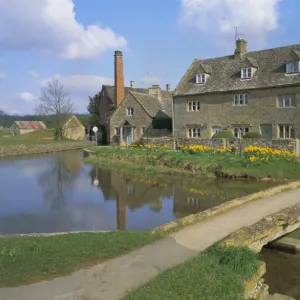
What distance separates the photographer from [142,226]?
1191 centimetres

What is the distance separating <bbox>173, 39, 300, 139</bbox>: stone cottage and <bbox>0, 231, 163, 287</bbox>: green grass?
23647mm

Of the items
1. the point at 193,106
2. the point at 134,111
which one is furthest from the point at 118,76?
the point at 193,106

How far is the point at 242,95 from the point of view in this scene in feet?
106

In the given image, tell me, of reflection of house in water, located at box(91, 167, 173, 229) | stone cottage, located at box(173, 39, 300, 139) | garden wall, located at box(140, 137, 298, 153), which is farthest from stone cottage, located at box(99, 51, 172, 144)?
reflection of house in water, located at box(91, 167, 173, 229)

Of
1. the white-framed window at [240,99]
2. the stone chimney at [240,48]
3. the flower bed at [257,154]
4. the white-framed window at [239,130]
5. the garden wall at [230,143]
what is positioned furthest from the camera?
the stone chimney at [240,48]

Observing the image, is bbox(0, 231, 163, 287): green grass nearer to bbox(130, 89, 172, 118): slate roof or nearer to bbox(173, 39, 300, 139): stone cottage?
bbox(173, 39, 300, 139): stone cottage

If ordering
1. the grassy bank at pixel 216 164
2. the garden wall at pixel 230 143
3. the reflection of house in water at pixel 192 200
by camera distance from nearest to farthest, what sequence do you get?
the reflection of house in water at pixel 192 200 → the grassy bank at pixel 216 164 → the garden wall at pixel 230 143

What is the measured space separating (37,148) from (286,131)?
100ft

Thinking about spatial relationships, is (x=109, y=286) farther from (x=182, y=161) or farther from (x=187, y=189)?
(x=182, y=161)

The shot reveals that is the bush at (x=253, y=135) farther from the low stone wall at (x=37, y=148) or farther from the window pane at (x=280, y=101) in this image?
the low stone wall at (x=37, y=148)

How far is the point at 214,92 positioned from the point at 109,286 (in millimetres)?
29324

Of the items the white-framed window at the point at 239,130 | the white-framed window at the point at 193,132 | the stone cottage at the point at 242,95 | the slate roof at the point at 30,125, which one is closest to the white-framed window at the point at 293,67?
the stone cottage at the point at 242,95

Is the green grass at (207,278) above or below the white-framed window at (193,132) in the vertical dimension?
below

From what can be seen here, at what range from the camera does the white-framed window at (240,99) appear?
3206 cm
